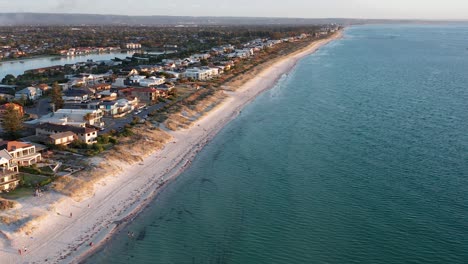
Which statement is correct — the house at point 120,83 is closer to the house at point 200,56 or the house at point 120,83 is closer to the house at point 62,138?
the house at point 62,138

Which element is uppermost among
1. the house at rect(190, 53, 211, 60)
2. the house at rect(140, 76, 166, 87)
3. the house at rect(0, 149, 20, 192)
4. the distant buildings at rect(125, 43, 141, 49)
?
the house at rect(190, 53, 211, 60)

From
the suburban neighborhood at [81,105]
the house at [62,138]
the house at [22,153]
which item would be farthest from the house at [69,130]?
the house at [22,153]

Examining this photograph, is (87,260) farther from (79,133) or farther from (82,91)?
(82,91)

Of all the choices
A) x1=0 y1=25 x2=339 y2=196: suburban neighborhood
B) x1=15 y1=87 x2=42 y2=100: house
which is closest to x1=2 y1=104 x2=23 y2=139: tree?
x1=0 y1=25 x2=339 y2=196: suburban neighborhood

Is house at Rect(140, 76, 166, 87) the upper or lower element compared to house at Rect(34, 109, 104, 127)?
upper

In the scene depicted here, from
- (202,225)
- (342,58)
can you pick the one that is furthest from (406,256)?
(342,58)

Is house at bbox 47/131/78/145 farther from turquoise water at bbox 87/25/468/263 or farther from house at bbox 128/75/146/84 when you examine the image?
house at bbox 128/75/146/84
